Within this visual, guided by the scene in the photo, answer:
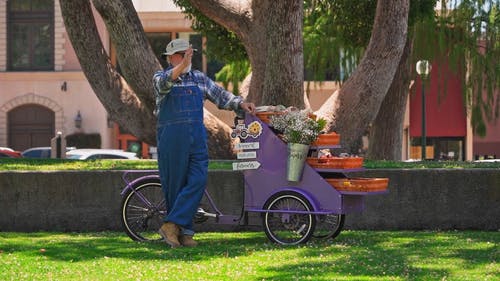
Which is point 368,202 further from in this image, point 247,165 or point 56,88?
point 56,88

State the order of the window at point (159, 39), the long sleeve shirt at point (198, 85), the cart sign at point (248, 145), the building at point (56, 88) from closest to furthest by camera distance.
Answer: the long sleeve shirt at point (198, 85)
the cart sign at point (248, 145)
the building at point (56, 88)
the window at point (159, 39)

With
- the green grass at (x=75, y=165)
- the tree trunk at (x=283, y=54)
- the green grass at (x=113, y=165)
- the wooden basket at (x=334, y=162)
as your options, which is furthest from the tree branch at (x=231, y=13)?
the wooden basket at (x=334, y=162)

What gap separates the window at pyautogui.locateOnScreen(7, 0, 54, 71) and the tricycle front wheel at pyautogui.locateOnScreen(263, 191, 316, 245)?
37.4 m

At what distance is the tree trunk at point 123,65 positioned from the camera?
48.4 ft

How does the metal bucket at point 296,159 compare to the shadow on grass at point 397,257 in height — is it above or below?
above

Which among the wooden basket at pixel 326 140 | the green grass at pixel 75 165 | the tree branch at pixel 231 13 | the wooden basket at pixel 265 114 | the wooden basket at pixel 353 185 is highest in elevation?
the tree branch at pixel 231 13

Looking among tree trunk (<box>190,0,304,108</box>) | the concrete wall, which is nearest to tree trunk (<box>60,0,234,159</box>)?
tree trunk (<box>190,0,304,108</box>)

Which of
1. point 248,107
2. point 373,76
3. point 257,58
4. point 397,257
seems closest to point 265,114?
point 248,107

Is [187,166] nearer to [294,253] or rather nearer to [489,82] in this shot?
[294,253]

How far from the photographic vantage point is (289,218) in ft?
33.0

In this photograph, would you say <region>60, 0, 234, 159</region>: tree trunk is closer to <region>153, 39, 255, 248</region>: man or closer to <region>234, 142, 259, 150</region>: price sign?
<region>234, 142, 259, 150</region>: price sign

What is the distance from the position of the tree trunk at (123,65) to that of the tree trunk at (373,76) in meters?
1.59

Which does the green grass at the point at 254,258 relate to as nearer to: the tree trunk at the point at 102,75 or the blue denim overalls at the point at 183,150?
the blue denim overalls at the point at 183,150

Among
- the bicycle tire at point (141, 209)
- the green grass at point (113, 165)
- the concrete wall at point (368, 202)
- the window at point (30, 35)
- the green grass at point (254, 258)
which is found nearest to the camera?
the green grass at point (254, 258)
